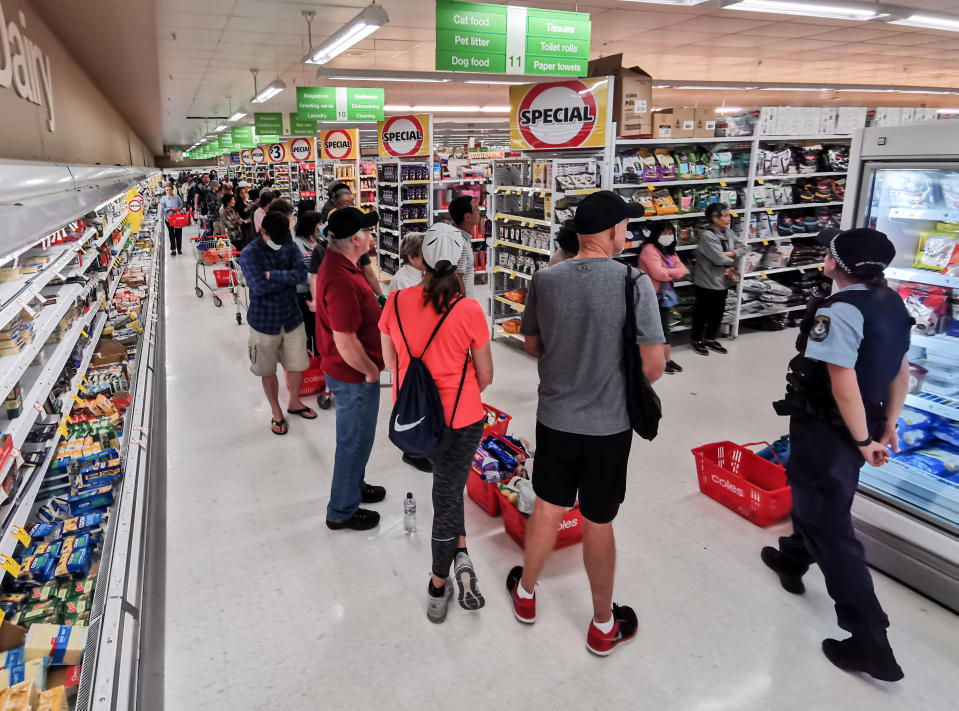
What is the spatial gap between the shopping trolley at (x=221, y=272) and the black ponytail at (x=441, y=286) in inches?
184

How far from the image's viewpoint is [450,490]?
2777mm

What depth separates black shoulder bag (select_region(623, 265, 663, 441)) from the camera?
2330 mm

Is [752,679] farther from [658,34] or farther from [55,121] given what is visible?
[658,34]

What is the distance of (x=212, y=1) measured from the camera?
23.7ft

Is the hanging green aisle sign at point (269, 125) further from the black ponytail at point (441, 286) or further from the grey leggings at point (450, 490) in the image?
the grey leggings at point (450, 490)

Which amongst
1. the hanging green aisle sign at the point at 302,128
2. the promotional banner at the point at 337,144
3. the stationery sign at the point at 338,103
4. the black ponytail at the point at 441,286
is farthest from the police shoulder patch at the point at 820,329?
the hanging green aisle sign at the point at 302,128

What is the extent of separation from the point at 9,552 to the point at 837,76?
18122mm

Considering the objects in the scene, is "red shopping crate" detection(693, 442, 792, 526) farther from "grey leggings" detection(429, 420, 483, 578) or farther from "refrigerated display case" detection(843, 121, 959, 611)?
"grey leggings" detection(429, 420, 483, 578)

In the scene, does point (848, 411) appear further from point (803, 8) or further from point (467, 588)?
point (803, 8)

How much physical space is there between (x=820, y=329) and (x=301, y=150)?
16187mm

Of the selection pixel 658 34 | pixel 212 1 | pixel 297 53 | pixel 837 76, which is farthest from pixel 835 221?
pixel 837 76

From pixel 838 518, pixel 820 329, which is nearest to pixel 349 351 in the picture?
pixel 820 329

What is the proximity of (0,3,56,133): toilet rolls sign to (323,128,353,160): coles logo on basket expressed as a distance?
8.80 m

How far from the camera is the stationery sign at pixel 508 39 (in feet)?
20.0
